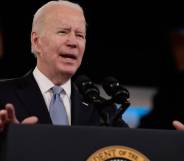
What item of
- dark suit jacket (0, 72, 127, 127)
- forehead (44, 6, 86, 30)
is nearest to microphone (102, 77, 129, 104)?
dark suit jacket (0, 72, 127, 127)

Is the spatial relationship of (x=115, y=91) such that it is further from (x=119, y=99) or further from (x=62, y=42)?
(x=62, y=42)

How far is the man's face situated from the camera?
229 cm

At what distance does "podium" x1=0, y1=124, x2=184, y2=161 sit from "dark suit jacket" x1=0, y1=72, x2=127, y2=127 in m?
Answer: 0.42

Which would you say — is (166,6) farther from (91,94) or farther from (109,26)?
(91,94)

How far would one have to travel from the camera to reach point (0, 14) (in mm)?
4613

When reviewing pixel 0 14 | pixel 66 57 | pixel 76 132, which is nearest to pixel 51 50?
pixel 66 57

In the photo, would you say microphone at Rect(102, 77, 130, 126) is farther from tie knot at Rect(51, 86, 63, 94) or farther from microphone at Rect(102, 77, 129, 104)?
tie knot at Rect(51, 86, 63, 94)

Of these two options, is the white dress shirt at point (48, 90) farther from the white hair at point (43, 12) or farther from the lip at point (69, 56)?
the white hair at point (43, 12)

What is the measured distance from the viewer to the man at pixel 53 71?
2.14 metres

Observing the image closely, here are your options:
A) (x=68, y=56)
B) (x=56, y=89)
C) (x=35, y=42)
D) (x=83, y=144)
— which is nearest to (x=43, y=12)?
(x=35, y=42)

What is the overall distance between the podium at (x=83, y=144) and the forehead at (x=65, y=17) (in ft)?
2.40

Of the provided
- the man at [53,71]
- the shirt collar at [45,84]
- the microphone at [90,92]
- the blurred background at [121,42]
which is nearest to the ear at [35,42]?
the man at [53,71]

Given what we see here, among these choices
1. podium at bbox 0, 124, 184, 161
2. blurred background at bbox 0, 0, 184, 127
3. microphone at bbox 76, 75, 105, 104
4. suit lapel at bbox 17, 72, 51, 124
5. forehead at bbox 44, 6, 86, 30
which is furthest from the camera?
blurred background at bbox 0, 0, 184, 127

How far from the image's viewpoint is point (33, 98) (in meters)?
2.16
